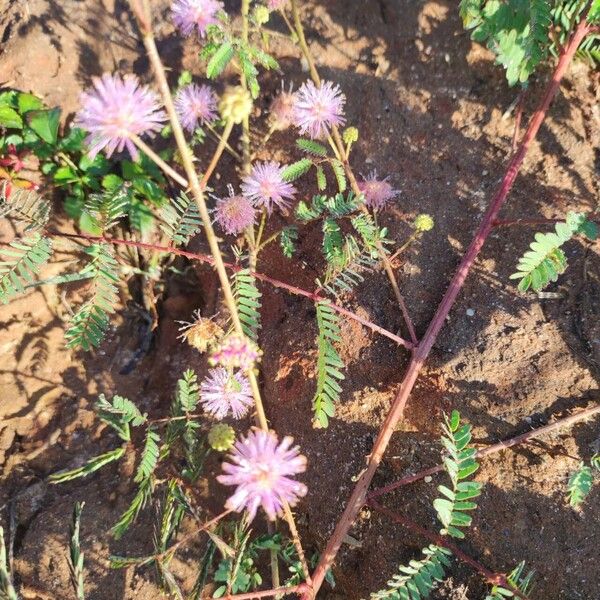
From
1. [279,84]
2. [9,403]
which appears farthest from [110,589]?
[279,84]

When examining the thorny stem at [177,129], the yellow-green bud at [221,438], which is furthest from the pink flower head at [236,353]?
the yellow-green bud at [221,438]

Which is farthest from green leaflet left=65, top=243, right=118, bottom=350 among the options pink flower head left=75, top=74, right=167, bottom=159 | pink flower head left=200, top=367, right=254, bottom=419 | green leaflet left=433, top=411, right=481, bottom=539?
green leaflet left=433, top=411, right=481, bottom=539

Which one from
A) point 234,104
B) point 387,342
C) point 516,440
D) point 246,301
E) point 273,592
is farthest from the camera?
point 387,342

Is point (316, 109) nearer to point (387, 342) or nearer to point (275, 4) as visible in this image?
point (275, 4)

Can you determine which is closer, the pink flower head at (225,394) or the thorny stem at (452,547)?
the thorny stem at (452,547)

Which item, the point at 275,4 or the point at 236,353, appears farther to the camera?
the point at 275,4

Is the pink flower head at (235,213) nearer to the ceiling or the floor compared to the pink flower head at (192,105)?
nearer to the floor

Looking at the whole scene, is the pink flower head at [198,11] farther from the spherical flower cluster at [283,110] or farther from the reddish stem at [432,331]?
the reddish stem at [432,331]

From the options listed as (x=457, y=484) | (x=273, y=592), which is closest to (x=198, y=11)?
(x=457, y=484)
